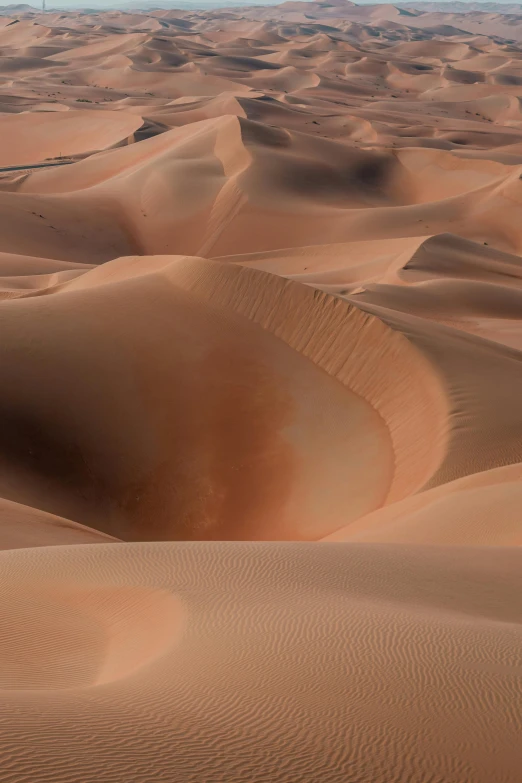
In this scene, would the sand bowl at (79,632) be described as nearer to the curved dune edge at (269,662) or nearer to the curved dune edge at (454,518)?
the curved dune edge at (269,662)

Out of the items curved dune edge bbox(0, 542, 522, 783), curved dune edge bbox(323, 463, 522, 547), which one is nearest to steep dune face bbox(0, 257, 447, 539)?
curved dune edge bbox(323, 463, 522, 547)

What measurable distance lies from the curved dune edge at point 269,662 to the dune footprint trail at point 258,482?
0.02m

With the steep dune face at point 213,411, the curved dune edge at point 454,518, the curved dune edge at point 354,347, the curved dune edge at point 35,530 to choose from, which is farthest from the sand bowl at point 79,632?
the curved dune edge at point 354,347

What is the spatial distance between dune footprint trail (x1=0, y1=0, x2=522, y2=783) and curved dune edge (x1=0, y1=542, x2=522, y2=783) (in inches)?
0.8

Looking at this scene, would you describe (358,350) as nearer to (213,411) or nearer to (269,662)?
(213,411)

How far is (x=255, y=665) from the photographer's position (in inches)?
175

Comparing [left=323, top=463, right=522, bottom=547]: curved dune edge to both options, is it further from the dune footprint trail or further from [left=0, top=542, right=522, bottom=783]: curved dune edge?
[left=0, top=542, right=522, bottom=783]: curved dune edge

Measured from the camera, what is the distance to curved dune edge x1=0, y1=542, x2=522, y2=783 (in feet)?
11.1

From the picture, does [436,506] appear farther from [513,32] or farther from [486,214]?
[513,32]

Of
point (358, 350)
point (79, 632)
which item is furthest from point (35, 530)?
point (358, 350)

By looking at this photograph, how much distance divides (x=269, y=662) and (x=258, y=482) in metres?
6.76

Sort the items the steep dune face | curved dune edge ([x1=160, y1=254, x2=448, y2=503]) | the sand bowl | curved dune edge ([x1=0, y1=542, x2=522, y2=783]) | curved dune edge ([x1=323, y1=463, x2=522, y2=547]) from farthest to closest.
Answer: curved dune edge ([x1=160, y1=254, x2=448, y2=503]) < the steep dune face < curved dune edge ([x1=323, y1=463, x2=522, y2=547]) < the sand bowl < curved dune edge ([x1=0, y1=542, x2=522, y2=783])

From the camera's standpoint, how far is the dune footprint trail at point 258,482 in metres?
3.72

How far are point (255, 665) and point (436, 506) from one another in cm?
528
